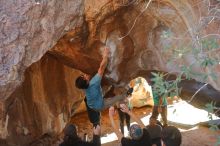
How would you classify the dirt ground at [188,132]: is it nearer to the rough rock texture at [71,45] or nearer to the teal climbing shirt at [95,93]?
the rough rock texture at [71,45]

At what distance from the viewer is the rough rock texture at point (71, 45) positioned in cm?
480

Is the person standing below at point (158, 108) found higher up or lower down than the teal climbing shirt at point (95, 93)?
lower down

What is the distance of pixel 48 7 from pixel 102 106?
175cm

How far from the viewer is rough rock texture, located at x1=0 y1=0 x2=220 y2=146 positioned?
4805 millimetres

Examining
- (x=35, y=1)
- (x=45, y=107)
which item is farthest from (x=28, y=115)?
(x=35, y=1)

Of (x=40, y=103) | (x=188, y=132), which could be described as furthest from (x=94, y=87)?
(x=188, y=132)

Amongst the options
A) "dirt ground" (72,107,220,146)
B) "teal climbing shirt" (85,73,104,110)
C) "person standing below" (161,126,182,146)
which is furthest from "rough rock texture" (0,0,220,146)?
"dirt ground" (72,107,220,146)

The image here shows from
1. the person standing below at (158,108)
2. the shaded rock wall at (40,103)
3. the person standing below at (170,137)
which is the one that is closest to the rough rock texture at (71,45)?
the shaded rock wall at (40,103)

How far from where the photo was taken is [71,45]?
6359 mm

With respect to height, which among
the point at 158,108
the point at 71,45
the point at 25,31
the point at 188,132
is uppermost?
the point at 25,31

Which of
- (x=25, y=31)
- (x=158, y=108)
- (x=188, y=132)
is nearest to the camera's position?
(x=25, y=31)

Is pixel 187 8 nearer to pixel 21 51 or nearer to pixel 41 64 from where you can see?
pixel 21 51

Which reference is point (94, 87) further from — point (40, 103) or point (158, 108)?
point (40, 103)

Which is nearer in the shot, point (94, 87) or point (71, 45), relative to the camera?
point (94, 87)
